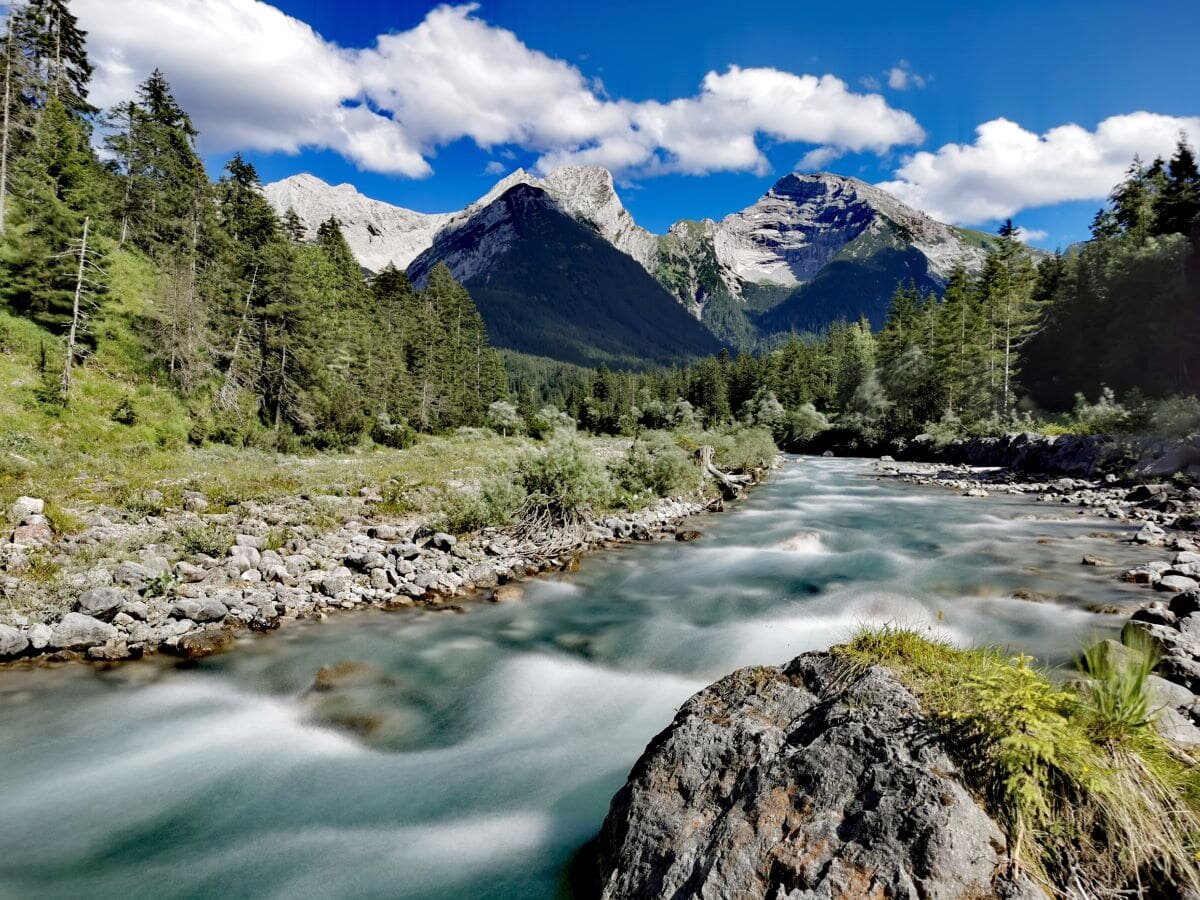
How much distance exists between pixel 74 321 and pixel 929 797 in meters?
39.1

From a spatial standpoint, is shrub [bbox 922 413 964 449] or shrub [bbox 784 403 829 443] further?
shrub [bbox 784 403 829 443]

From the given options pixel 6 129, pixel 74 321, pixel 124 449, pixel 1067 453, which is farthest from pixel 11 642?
pixel 1067 453

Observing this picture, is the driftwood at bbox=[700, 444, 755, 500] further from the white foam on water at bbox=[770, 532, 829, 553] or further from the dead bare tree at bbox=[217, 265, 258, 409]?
the dead bare tree at bbox=[217, 265, 258, 409]

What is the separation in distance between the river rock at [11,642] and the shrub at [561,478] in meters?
11.8

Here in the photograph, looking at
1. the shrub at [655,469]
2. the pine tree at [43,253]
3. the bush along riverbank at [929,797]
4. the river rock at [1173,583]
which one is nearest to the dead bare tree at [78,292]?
the pine tree at [43,253]

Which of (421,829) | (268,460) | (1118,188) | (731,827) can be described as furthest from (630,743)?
(1118,188)

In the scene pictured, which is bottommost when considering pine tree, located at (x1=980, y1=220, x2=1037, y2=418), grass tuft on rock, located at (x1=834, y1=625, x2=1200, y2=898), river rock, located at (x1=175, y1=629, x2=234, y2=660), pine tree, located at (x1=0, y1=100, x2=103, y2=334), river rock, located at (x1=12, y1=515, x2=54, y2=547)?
river rock, located at (x1=175, y1=629, x2=234, y2=660)

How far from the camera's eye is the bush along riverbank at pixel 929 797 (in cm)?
319

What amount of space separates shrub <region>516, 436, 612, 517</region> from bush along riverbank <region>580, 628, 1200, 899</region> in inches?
563

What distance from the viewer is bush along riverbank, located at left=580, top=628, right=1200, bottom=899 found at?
10.5ft

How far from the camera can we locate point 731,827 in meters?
3.92

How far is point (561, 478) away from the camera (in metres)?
18.9

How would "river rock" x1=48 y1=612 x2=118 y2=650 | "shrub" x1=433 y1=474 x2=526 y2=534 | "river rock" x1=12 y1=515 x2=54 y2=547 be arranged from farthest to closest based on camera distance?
"shrub" x1=433 y1=474 x2=526 y2=534
"river rock" x1=12 y1=515 x2=54 y2=547
"river rock" x1=48 y1=612 x2=118 y2=650

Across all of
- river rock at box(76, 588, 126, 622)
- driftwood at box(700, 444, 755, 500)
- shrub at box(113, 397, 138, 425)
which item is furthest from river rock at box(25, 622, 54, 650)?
driftwood at box(700, 444, 755, 500)
